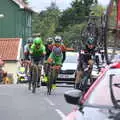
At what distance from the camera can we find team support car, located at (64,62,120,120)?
23.4ft

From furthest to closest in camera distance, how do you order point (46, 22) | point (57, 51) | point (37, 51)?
point (46, 22) → point (37, 51) → point (57, 51)

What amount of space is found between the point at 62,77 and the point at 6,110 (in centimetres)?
1177

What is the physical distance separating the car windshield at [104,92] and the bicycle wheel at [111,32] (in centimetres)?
242

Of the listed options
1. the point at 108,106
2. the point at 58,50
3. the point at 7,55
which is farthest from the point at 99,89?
the point at 7,55

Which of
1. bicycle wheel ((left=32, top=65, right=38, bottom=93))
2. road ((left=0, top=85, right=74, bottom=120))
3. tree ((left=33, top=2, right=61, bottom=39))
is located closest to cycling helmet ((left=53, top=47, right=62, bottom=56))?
bicycle wheel ((left=32, top=65, right=38, bottom=93))

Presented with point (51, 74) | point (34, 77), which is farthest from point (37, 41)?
point (34, 77)

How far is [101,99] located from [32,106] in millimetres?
8292

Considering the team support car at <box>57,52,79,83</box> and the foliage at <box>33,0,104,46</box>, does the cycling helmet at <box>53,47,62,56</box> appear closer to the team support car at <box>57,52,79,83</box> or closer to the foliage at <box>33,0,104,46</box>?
the team support car at <box>57,52,79,83</box>

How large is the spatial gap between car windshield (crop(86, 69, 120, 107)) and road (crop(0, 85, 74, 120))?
5.21 m

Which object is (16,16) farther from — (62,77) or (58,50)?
(58,50)

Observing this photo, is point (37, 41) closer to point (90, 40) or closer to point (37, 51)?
point (37, 51)

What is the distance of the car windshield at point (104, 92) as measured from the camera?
7652mm

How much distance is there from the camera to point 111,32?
11.2 m

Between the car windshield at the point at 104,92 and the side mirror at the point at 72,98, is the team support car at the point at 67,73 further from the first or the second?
the side mirror at the point at 72,98
